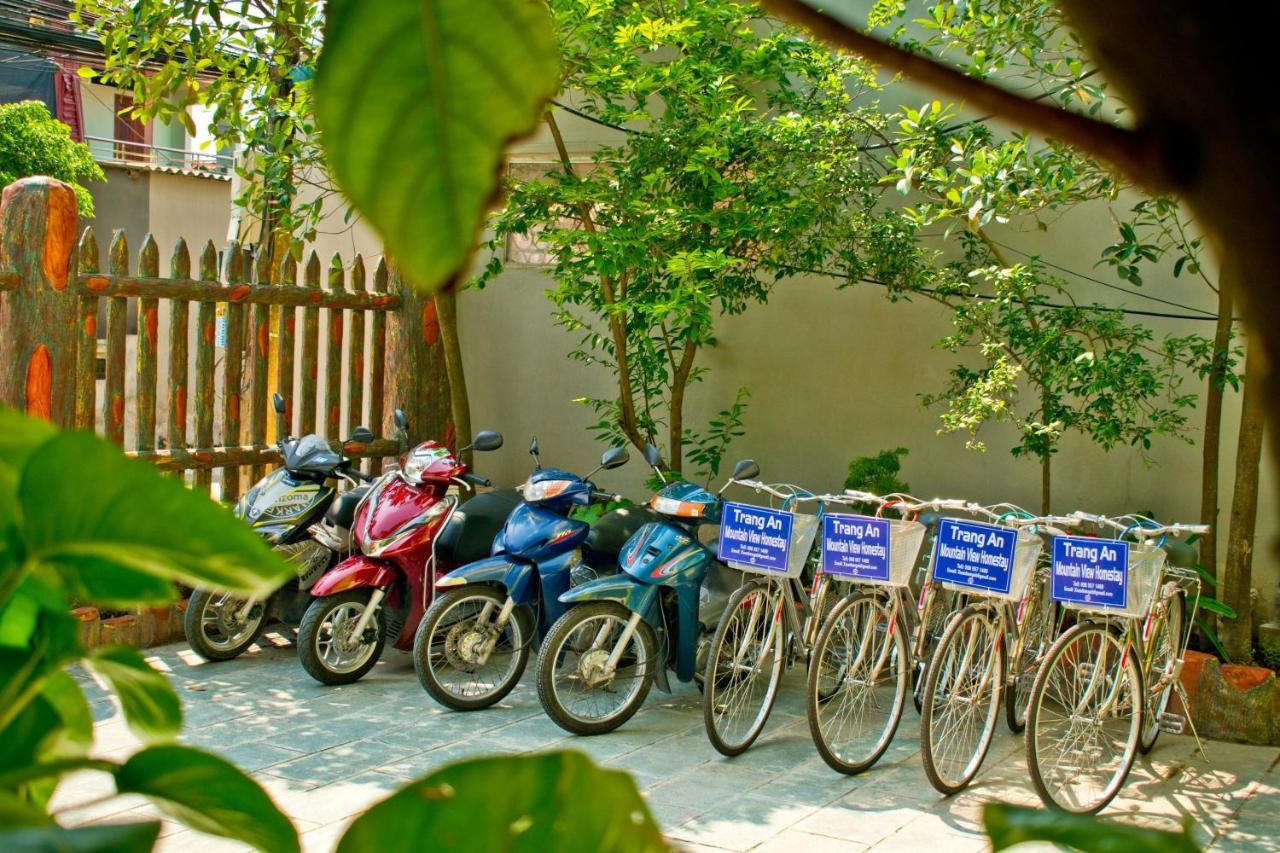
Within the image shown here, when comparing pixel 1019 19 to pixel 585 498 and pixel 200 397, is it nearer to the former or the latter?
pixel 585 498

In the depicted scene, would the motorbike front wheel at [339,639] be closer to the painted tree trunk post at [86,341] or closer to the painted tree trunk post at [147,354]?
the painted tree trunk post at [147,354]

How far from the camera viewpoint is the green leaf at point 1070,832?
0.32 meters

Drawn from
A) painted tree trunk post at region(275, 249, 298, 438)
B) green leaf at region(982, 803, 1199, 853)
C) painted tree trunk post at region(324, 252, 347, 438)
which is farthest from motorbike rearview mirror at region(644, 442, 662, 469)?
green leaf at region(982, 803, 1199, 853)

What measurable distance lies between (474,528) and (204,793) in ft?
17.9

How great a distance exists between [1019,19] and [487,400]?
4077 millimetres

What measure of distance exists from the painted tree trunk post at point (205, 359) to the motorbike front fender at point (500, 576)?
67.3 inches

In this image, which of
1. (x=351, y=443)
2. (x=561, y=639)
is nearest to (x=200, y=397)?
(x=351, y=443)

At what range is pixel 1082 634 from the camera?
14.9ft

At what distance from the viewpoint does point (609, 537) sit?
5656mm

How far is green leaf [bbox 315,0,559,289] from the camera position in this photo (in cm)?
31

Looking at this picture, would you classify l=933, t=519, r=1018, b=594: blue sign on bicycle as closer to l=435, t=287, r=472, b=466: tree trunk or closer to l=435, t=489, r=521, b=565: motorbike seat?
l=435, t=489, r=521, b=565: motorbike seat

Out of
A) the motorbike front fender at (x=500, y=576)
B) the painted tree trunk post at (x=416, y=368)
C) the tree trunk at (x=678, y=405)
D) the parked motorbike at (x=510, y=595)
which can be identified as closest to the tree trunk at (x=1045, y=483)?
the tree trunk at (x=678, y=405)

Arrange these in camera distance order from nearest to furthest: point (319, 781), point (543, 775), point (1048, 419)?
point (543, 775), point (319, 781), point (1048, 419)

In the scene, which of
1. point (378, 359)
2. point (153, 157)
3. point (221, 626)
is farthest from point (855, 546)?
point (153, 157)
